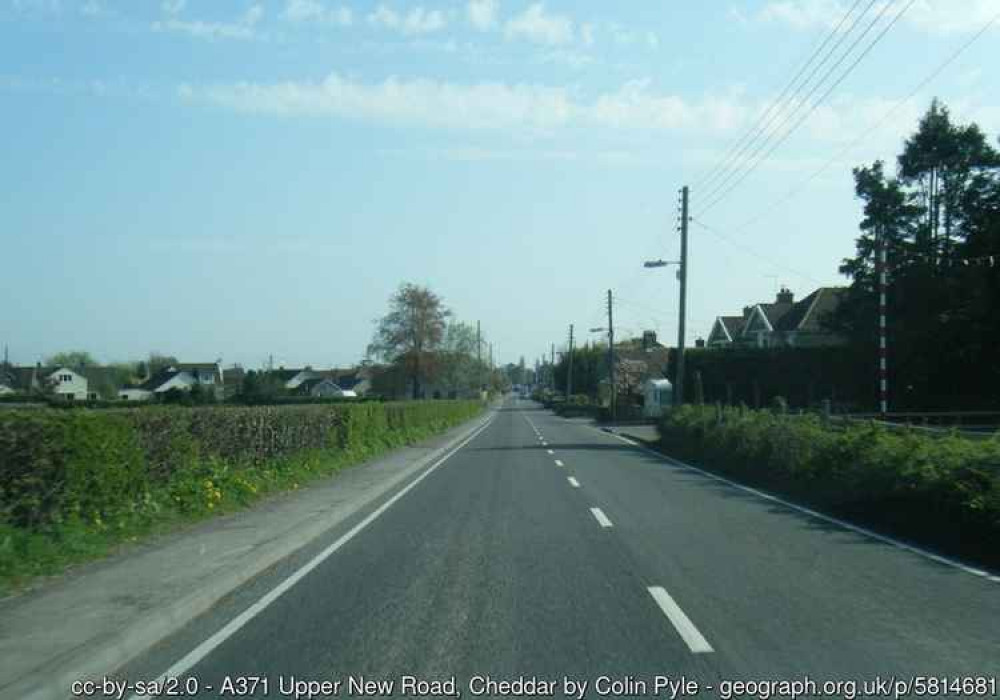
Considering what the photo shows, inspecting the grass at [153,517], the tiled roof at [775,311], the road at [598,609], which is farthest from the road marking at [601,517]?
the tiled roof at [775,311]

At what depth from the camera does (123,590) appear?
8891 mm

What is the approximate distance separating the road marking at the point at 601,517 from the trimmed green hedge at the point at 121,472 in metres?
5.82

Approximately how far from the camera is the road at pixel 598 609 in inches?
268

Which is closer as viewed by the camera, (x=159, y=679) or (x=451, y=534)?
(x=159, y=679)

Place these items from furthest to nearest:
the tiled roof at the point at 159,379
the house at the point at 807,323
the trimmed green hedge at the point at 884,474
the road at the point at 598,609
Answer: the tiled roof at the point at 159,379, the house at the point at 807,323, the trimmed green hedge at the point at 884,474, the road at the point at 598,609

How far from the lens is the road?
6.80m

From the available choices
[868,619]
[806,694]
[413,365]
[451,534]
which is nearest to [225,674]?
[806,694]

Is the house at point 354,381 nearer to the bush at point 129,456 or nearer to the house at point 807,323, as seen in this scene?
the house at point 807,323

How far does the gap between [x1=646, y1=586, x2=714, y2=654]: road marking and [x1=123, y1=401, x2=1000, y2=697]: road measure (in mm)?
28

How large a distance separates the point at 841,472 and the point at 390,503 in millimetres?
8260

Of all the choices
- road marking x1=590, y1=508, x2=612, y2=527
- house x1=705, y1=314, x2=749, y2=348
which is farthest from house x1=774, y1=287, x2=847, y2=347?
road marking x1=590, y1=508, x2=612, y2=527

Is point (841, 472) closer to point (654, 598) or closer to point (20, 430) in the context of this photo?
point (654, 598)

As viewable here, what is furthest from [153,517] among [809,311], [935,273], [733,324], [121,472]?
[733,324]

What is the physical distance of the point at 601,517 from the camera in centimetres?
1534
